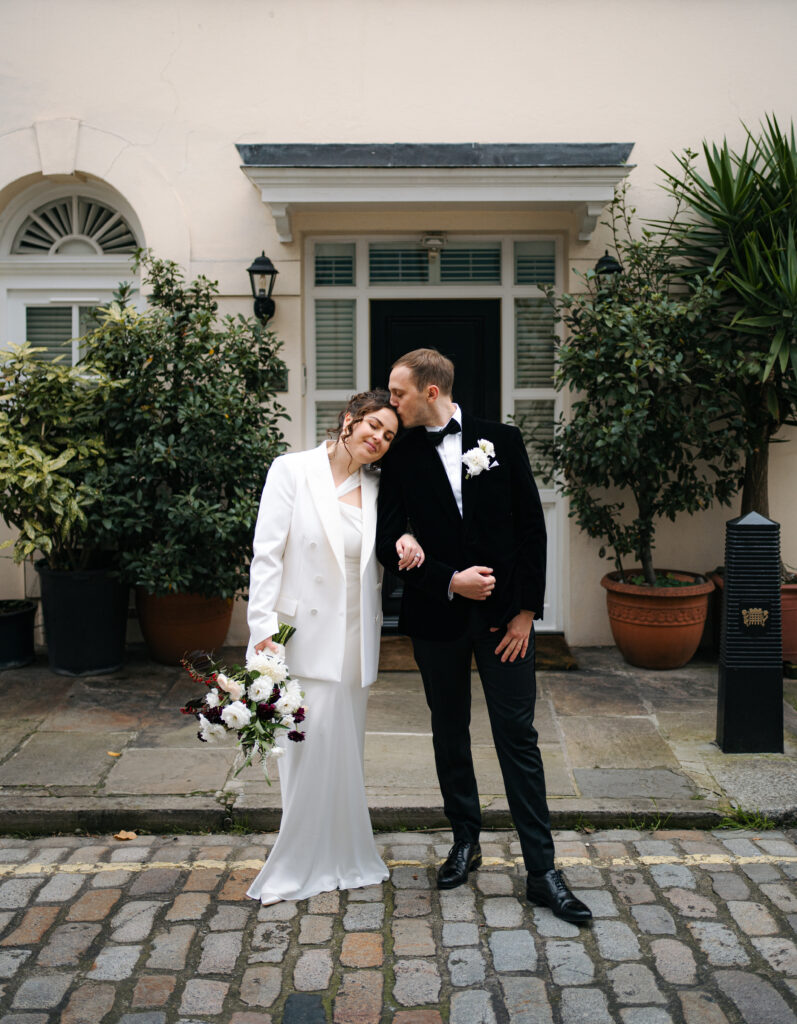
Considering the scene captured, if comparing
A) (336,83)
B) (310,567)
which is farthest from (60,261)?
(310,567)

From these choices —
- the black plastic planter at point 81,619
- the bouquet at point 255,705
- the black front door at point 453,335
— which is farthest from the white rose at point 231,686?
the black front door at point 453,335

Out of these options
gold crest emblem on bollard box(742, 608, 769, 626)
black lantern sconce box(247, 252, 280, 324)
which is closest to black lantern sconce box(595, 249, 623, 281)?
black lantern sconce box(247, 252, 280, 324)

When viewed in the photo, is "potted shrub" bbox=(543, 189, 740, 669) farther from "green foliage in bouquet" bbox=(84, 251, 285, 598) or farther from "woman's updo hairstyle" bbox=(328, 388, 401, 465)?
"woman's updo hairstyle" bbox=(328, 388, 401, 465)

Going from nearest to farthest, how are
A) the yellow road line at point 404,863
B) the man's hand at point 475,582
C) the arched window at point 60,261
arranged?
the man's hand at point 475,582 → the yellow road line at point 404,863 → the arched window at point 60,261

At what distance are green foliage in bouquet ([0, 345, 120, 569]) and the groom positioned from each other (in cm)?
303

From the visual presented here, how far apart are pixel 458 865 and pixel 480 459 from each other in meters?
1.62

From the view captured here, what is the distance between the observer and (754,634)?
16.3 feet

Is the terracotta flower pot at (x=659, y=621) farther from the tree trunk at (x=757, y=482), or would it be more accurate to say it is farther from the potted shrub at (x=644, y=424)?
the tree trunk at (x=757, y=482)

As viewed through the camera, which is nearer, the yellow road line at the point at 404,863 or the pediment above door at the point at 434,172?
the yellow road line at the point at 404,863

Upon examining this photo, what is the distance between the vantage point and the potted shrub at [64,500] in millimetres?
5914

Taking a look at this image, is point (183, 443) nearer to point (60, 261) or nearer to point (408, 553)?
point (60, 261)

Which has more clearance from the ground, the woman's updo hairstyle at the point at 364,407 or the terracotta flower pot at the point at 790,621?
the woman's updo hairstyle at the point at 364,407

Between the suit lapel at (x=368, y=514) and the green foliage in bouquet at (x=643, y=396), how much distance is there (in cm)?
287

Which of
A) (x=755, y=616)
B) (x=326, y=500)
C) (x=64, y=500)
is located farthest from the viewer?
(x=64, y=500)
